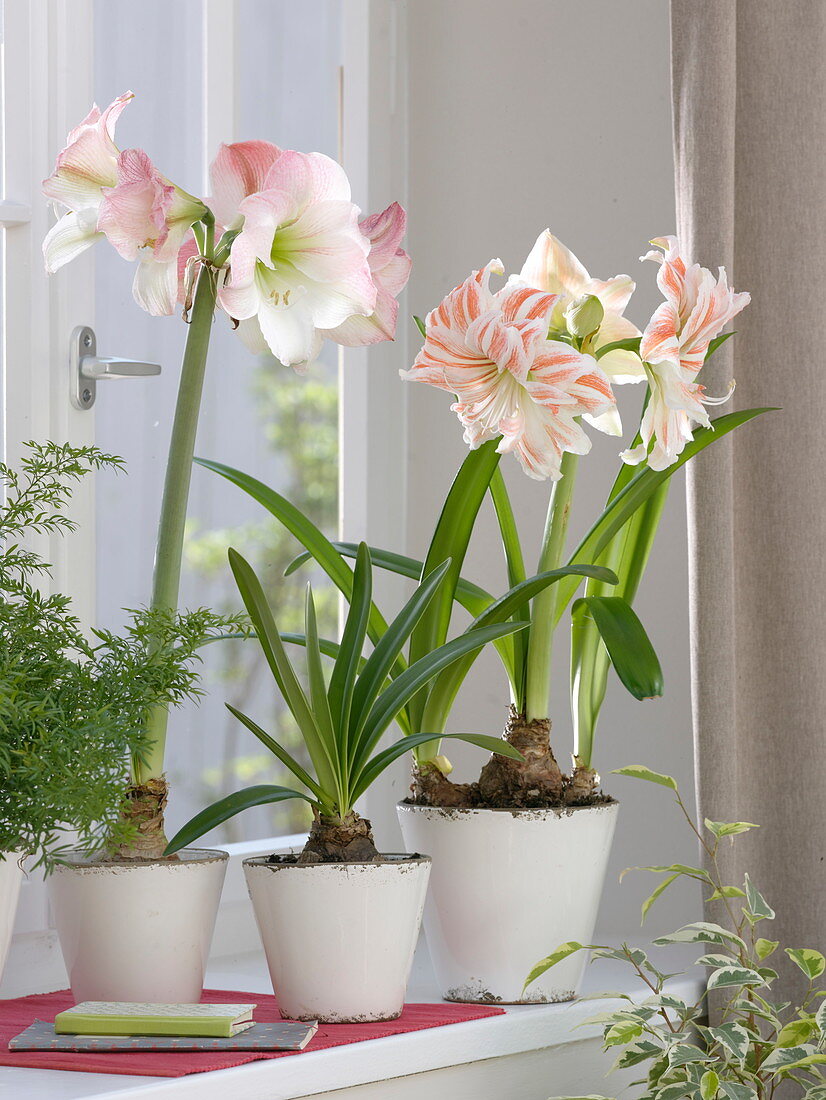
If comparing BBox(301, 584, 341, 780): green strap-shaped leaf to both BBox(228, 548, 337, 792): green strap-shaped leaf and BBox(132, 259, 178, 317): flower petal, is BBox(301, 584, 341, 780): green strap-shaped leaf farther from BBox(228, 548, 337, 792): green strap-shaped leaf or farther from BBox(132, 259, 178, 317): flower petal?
BBox(132, 259, 178, 317): flower petal

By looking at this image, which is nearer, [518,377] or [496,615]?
[518,377]

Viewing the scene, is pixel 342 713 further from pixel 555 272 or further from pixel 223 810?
pixel 555 272

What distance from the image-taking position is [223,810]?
1.23m

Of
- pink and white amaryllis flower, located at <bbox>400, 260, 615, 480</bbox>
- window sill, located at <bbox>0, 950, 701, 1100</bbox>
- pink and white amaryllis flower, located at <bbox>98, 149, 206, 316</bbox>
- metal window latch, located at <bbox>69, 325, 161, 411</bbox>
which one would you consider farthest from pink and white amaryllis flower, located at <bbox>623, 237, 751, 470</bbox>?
metal window latch, located at <bbox>69, 325, 161, 411</bbox>

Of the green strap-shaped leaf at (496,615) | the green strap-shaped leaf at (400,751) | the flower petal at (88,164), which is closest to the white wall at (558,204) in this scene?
the green strap-shaped leaf at (496,615)

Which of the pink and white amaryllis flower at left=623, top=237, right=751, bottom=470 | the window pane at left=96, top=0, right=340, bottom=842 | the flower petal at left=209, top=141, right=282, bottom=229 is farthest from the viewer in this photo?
the window pane at left=96, top=0, right=340, bottom=842

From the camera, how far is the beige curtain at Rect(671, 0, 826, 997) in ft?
5.04

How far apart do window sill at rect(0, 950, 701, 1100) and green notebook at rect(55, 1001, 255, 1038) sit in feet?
0.16

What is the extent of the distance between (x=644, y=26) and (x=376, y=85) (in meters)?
0.39

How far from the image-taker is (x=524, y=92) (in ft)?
6.48

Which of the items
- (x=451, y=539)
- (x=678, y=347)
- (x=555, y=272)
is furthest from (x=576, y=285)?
(x=451, y=539)

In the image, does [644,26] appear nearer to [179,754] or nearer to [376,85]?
[376,85]

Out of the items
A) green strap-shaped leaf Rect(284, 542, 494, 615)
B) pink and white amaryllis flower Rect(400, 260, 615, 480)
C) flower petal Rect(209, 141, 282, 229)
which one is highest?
flower petal Rect(209, 141, 282, 229)

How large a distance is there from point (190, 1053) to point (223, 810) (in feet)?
0.69
